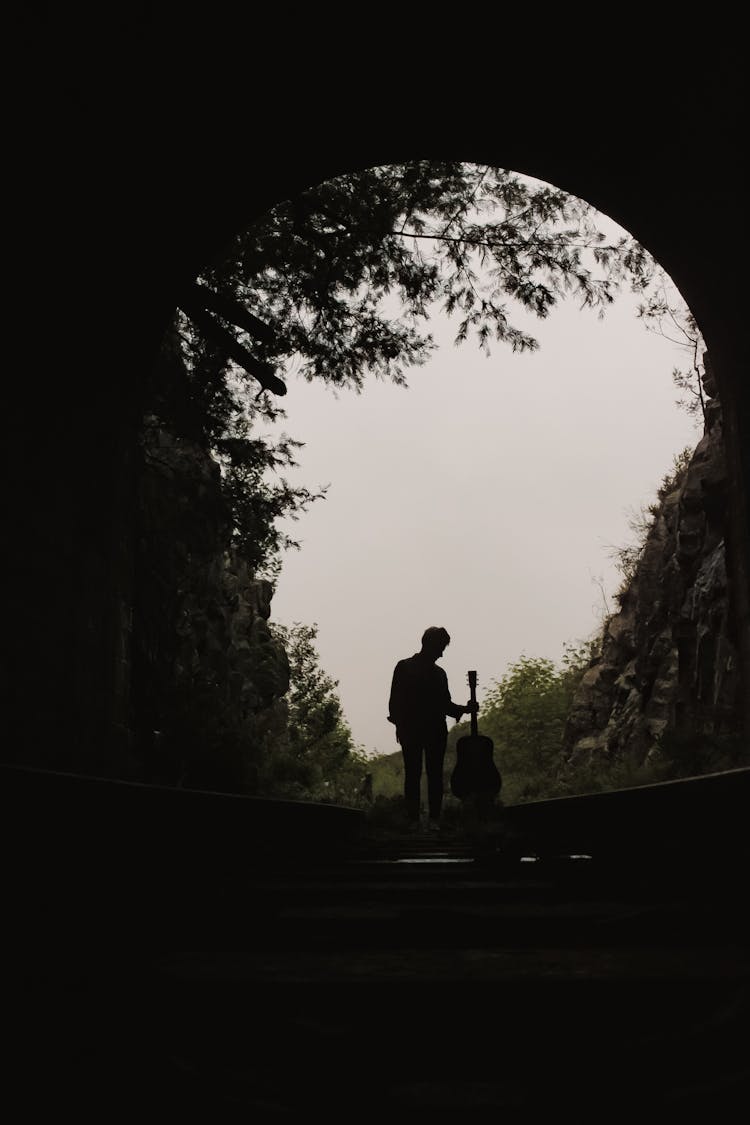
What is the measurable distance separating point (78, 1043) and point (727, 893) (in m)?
1.50

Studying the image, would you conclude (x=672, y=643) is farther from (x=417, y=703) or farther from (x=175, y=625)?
(x=175, y=625)

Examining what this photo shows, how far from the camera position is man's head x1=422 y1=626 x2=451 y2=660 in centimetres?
884

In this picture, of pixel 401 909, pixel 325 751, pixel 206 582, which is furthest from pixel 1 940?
pixel 325 751

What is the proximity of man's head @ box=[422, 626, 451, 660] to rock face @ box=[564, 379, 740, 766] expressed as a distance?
2.79 metres

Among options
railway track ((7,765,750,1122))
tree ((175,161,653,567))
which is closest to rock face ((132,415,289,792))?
tree ((175,161,653,567))

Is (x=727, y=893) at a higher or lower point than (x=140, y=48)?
A: lower

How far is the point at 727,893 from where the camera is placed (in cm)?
207

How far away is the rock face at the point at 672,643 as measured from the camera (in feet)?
44.4

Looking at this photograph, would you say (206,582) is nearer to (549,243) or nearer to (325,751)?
(549,243)

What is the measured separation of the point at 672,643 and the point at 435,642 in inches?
416

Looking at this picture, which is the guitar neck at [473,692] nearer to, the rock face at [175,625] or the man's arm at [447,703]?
the man's arm at [447,703]

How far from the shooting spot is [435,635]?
886cm

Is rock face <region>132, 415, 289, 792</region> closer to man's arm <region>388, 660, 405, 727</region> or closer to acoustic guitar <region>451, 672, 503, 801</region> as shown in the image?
man's arm <region>388, 660, 405, 727</region>

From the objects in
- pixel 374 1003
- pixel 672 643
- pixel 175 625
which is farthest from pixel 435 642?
pixel 672 643
